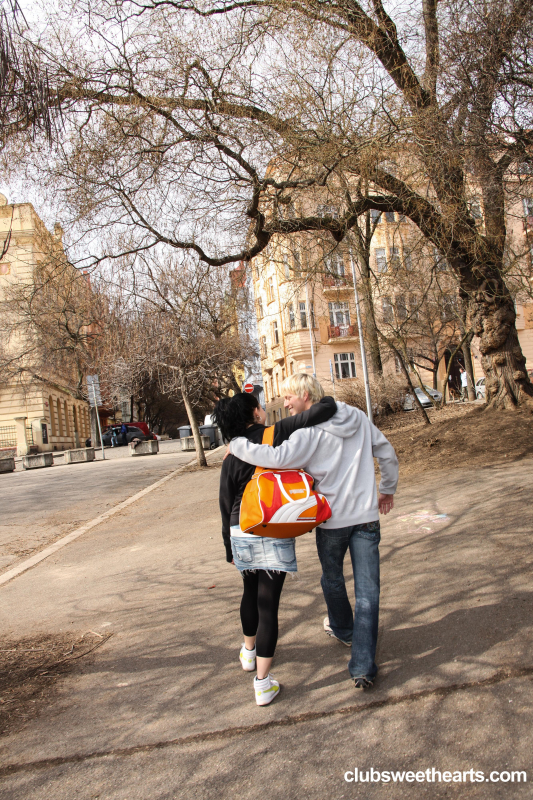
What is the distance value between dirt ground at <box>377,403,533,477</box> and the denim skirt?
283 inches

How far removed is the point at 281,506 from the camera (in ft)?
10.3

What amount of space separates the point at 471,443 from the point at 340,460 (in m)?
8.33

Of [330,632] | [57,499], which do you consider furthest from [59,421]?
[330,632]

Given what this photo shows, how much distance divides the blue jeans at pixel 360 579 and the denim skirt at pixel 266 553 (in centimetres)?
22

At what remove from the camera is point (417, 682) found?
314cm

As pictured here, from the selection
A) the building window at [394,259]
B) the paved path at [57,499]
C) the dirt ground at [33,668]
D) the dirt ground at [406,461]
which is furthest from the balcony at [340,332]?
the dirt ground at [33,668]

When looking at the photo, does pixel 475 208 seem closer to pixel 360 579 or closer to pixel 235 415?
pixel 235 415

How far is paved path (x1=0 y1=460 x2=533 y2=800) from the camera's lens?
2518 millimetres

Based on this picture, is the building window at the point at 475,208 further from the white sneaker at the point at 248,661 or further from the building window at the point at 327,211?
the white sneaker at the point at 248,661

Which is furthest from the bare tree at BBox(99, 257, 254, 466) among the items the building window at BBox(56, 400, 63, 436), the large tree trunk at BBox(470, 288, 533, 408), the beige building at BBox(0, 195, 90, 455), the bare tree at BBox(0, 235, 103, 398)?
the building window at BBox(56, 400, 63, 436)

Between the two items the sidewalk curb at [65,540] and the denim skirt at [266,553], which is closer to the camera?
the denim skirt at [266,553]

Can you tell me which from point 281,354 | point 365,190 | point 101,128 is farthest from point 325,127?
point 281,354
